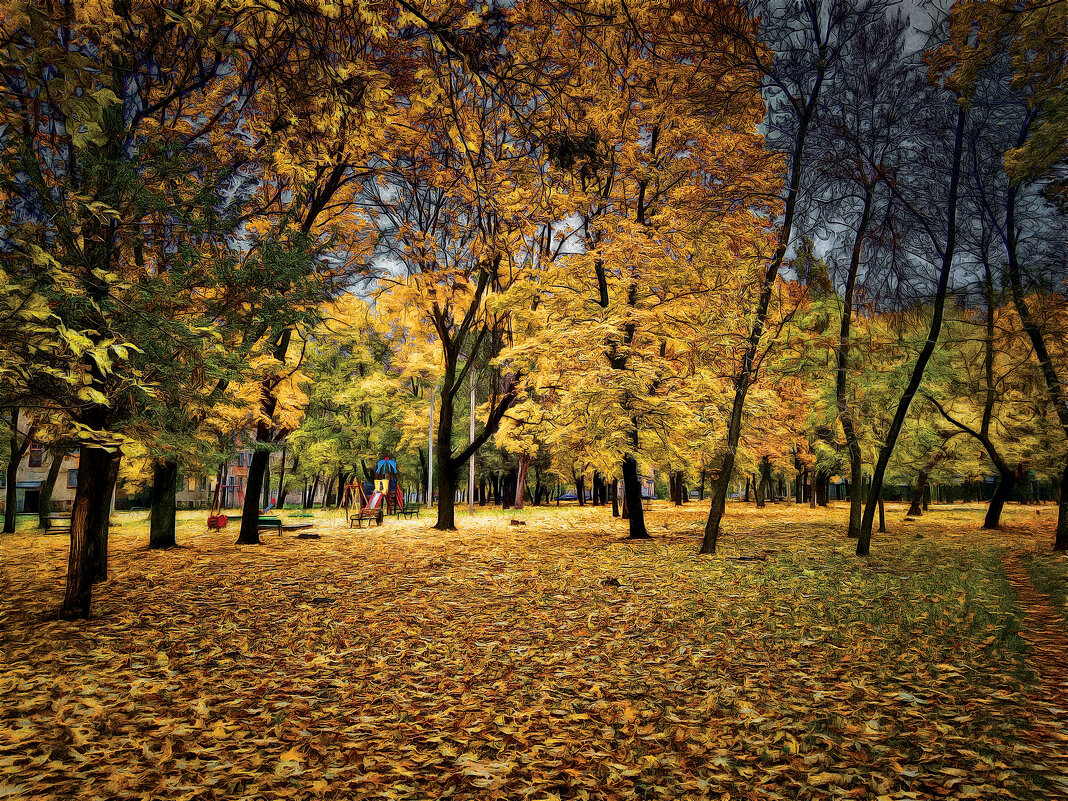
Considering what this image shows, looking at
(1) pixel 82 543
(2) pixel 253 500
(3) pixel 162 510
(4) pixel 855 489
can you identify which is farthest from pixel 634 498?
(1) pixel 82 543

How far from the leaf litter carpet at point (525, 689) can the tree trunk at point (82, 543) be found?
0.28m

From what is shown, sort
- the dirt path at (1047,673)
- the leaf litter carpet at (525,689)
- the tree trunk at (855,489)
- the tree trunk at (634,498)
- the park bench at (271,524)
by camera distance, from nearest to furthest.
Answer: the leaf litter carpet at (525,689)
the dirt path at (1047,673)
the tree trunk at (855,489)
the tree trunk at (634,498)
the park bench at (271,524)

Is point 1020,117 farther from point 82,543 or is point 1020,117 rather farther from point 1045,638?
point 82,543

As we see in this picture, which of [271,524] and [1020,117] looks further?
[271,524]

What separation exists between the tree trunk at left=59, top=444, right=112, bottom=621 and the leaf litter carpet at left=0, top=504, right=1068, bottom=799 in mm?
279

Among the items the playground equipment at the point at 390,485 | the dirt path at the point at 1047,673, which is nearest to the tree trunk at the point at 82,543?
the dirt path at the point at 1047,673

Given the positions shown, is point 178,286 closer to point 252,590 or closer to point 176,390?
point 176,390

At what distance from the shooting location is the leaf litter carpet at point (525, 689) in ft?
11.2

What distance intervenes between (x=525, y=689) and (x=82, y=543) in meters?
5.68

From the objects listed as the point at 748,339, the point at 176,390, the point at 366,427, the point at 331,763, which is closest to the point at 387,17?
the point at 176,390

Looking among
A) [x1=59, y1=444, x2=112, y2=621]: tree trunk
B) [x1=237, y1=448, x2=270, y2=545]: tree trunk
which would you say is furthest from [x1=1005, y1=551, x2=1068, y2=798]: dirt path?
[x1=237, y1=448, x2=270, y2=545]: tree trunk

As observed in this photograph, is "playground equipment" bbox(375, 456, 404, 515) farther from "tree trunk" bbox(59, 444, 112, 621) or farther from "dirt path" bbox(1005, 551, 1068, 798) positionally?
"dirt path" bbox(1005, 551, 1068, 798)

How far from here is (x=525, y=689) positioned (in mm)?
4934

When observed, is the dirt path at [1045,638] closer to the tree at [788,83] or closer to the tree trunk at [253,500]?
the tree at [788,83]
